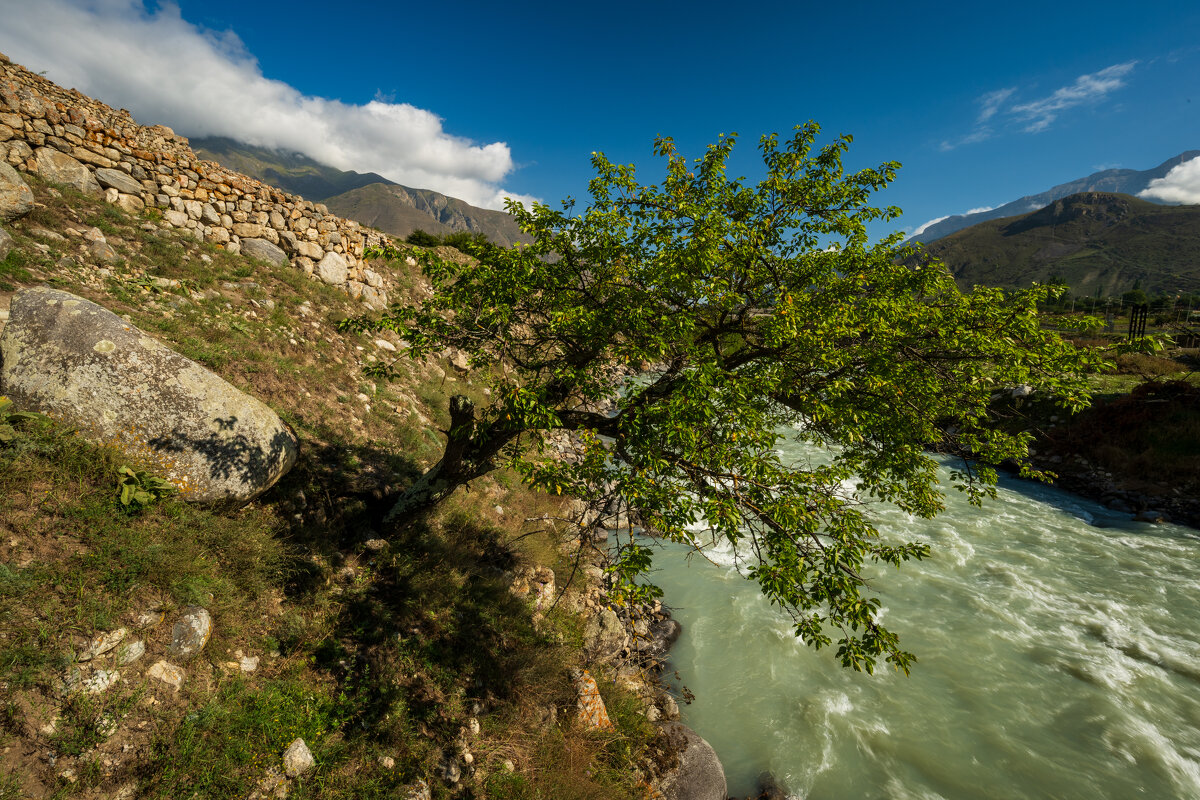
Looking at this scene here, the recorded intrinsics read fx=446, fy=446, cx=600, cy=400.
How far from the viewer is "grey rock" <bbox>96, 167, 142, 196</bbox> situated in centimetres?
1168

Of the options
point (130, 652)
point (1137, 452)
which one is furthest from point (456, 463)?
point (1137, 452)

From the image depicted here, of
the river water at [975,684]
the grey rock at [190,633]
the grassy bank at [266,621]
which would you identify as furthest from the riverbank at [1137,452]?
the grey rock at [190,633]

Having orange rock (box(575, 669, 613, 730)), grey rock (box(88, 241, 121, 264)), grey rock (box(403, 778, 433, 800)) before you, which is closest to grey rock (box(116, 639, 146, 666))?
grey rock (box(403, 778, 433, 800))

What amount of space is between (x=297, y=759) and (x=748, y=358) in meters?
6.75

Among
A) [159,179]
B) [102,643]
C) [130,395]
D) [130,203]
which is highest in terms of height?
[159,179]

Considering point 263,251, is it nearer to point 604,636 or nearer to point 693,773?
point 604,636

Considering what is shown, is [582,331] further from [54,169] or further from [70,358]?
[54,169]

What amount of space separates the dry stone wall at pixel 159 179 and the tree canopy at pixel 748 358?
11568mm

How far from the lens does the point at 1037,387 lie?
206 inches

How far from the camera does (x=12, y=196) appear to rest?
920 centimetres

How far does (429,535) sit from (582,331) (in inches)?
221

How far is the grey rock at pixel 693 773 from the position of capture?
243 inches

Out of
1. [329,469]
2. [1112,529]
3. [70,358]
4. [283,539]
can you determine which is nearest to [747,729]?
[283,539]

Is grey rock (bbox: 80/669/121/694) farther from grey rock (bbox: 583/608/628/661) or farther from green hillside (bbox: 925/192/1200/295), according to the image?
green hillside (bbox: 925/192/1200/295)
